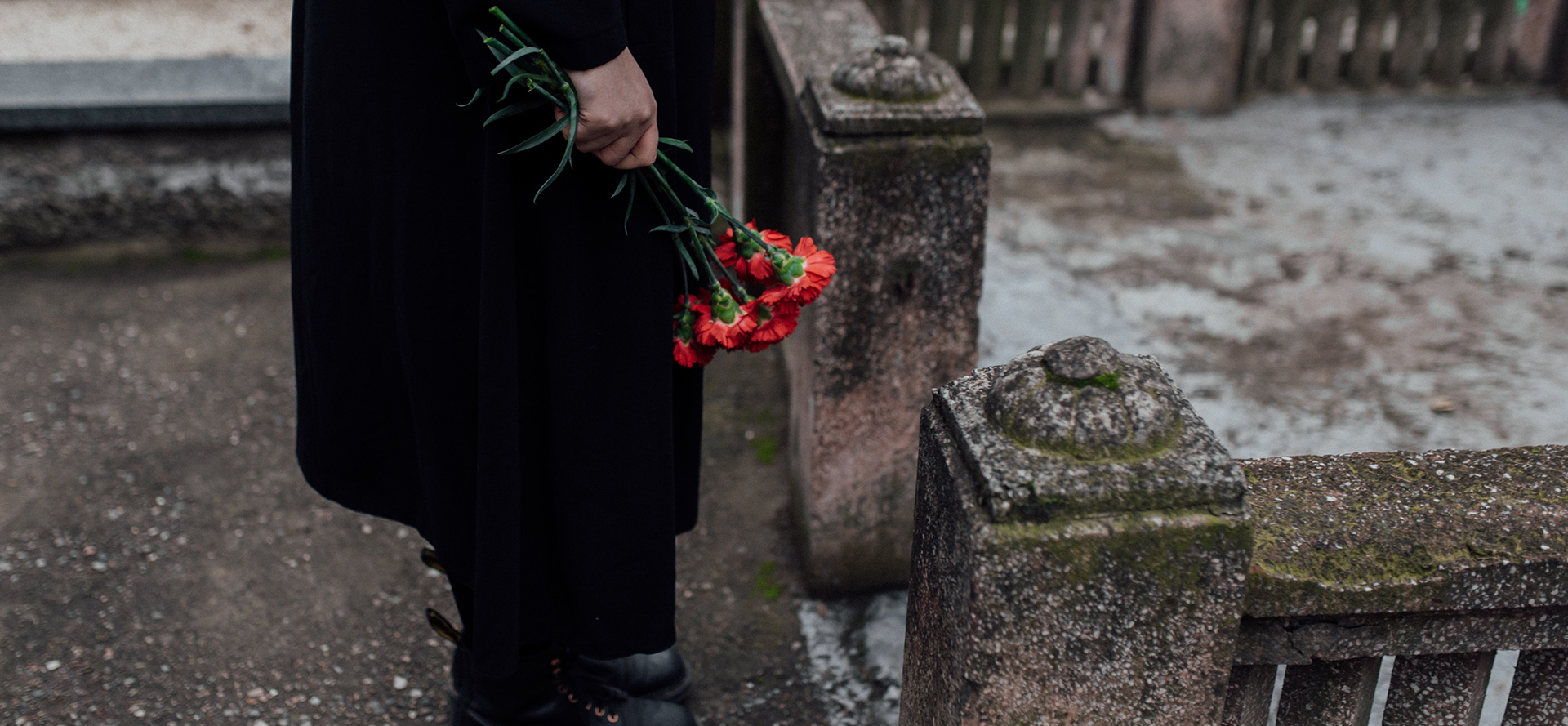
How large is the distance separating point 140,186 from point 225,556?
188 cm

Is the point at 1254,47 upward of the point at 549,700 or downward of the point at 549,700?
upward

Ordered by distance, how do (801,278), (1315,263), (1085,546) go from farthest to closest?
(1315,263) < (801,278) < (1085,546)

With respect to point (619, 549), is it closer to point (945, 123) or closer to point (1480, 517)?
point (945, 123)

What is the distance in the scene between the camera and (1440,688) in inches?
58.7

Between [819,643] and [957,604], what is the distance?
47.9 inches

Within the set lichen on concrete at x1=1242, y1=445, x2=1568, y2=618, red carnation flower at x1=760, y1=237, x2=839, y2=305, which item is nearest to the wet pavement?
red carnation flower at x1=760, y1=237, x2=839, y2=305

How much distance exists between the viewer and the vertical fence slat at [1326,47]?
210 inches

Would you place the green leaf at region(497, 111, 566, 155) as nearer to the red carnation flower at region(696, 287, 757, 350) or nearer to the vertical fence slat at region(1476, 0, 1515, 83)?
the red carnation flower at region(696, 287, 757, 350)

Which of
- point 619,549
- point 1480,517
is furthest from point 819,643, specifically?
point 1480,517

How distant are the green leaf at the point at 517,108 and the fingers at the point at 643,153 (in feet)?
0.41

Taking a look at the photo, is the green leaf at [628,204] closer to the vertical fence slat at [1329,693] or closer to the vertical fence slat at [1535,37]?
the vertical fence slat at [1329,693]

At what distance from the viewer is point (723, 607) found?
103 inches

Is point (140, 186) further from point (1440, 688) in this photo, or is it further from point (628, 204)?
point (1440, 688)

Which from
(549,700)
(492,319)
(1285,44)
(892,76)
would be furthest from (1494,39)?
(492,319)
